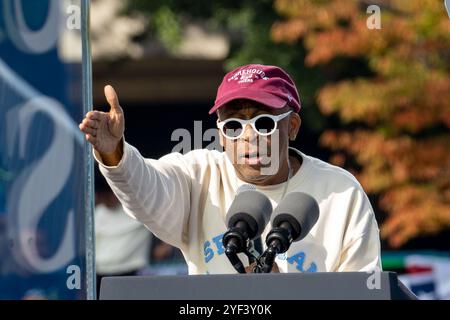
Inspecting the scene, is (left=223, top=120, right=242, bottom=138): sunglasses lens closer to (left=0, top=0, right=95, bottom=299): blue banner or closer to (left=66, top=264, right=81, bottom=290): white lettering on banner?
(left=0, top=0, right=95, bottom=299): blue banner

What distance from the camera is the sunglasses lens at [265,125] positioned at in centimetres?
404

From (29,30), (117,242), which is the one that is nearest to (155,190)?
(29,30)

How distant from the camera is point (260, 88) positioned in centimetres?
413

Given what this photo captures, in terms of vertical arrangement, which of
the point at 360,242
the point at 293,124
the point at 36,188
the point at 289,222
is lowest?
the point at 289,222

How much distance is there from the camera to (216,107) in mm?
4133

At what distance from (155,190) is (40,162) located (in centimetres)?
45

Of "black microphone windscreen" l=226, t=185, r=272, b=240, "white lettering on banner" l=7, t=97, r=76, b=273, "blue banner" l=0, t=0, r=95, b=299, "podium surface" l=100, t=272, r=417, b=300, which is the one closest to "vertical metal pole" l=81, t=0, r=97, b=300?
"blue banner" l=0, t=0, r=95, b=299

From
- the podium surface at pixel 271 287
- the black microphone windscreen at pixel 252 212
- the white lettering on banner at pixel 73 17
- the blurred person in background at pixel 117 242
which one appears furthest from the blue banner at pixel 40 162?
the blurred person in background at pixel 117 242

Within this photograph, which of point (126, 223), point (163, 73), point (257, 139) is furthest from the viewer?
point (163, 73)

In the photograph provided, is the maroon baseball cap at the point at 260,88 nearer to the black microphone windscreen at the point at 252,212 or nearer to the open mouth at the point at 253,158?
the open mouth at the point at 253,158

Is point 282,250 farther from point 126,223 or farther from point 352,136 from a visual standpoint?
point 126,223

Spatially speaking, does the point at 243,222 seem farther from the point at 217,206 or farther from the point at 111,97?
the point at 217,206
